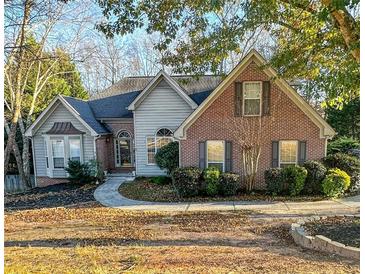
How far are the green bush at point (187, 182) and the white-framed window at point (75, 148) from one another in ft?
21.0

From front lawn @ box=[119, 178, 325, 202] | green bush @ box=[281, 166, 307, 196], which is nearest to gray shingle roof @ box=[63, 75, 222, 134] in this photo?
front lawn @ box=[119, 178, 325, 202]

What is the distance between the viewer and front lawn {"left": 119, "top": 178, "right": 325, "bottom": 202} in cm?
1023

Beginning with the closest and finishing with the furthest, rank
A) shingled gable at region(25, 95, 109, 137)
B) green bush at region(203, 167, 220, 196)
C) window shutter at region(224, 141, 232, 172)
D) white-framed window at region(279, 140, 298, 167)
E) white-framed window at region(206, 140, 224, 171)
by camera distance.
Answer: green bush at region(203, 167, 220, 196)
white-framed window at region(279, 140, 298, 167)
window shutter at region(224, 141, 232, 172)
white-framed window at region(206, 140, 224, 171)
shingled gable at region(25, 95, 109, 137)

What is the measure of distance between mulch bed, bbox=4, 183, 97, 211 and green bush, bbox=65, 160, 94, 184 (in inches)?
15.5

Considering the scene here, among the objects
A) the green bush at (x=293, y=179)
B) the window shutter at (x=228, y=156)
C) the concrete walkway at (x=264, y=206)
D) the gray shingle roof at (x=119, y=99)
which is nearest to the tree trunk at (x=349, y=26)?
the concrete walkway at (x=264, y=206)

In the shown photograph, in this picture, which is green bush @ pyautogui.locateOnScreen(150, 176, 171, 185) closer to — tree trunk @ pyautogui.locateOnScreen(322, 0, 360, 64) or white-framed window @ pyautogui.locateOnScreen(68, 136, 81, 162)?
white-framed window @ pyautogui.locateOnScreen(68, 136, 81, 162)

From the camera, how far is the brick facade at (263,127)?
11.2m

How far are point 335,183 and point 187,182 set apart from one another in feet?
17.2

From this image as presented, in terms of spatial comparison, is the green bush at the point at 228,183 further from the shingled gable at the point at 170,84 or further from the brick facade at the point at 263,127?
the shingled gable at the point at 170,84

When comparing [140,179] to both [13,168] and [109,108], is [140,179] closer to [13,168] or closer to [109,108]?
[109,108]

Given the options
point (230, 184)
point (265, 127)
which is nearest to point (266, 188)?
point (230, 184)

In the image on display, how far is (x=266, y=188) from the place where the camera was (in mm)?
11227

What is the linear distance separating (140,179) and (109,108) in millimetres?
4564

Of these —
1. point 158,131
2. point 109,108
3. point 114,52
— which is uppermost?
point 114,52
